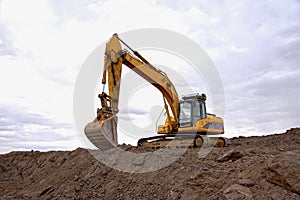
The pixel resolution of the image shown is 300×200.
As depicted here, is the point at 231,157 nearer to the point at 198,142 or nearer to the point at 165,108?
the point at 198,142

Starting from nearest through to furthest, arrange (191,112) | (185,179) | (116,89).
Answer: (185,179) < (116,89) < (191,112)

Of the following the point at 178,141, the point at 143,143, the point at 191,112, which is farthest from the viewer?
the point at 143,143

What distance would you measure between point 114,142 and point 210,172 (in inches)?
187

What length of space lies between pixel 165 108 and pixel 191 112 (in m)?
1.20

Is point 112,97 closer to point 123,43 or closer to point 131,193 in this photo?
point 123,43

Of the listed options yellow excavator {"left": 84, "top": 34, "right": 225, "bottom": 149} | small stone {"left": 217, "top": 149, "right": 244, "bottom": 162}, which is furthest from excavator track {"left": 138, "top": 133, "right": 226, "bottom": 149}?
small stone {"left": 217, "top": 149, "right": 244, "bottom": 162}

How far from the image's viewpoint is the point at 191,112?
14.6m

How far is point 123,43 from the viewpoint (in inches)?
532

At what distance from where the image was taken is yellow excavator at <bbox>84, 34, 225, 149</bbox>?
39.2 feet

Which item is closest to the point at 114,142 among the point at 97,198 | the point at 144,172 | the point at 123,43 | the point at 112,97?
the point at 112,97

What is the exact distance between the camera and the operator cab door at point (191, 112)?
14438 millimetres

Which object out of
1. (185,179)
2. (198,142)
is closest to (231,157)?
(185,179)

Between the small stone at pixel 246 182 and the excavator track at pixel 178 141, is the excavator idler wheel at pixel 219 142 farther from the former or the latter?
the small stone at pixel 246 182

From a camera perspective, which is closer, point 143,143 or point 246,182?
point 246,182
